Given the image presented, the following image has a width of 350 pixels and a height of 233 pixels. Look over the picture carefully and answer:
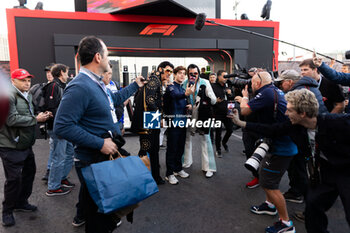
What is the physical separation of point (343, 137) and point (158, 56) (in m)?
7.34

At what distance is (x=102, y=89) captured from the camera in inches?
71.3

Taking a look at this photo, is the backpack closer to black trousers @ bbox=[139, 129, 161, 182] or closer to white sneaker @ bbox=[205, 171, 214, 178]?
black trousers @ bbox=[139, 129, 161, 182]

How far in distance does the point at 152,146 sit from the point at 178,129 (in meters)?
0.57

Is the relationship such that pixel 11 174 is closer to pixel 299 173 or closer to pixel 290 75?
pixel 299 173

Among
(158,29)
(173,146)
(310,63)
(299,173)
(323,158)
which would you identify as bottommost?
(299,173)

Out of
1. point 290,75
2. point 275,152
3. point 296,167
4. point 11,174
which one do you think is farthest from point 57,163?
point 290,75

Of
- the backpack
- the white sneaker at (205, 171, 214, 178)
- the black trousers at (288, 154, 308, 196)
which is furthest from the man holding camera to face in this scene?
Result: the backpack

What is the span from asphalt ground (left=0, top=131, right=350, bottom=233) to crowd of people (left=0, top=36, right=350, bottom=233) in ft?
0.51

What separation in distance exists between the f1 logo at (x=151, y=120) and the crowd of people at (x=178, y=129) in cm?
4

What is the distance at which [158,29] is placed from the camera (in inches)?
299

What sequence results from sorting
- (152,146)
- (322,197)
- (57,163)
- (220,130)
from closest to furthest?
(322,197) < (57,163) < (152,146) < (220,130)

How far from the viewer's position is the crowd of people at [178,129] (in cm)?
170

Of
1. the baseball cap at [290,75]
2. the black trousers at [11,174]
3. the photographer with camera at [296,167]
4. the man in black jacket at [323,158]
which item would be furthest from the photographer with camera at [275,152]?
the black trousers at [11,174]

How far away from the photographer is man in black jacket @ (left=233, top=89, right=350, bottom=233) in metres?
1.72
